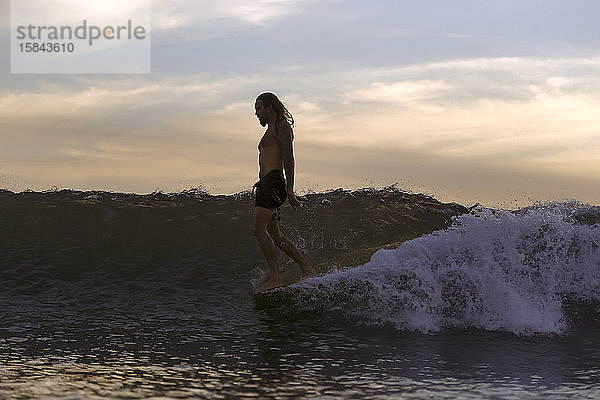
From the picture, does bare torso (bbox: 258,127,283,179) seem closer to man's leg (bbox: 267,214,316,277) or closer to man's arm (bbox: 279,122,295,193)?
man's arm (bbox: 279,122,295,193)

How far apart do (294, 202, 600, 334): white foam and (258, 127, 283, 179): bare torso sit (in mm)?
1263

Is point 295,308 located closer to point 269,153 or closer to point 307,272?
point 307,272

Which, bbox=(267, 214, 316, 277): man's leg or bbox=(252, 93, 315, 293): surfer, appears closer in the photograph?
bbox=(252, 93, 315, 293): surfer

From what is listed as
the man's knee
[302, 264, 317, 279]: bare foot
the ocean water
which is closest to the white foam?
the ocean water

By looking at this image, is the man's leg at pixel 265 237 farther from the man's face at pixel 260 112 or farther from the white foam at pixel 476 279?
the man's face at pixel 260 112

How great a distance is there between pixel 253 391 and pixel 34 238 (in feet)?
19.9

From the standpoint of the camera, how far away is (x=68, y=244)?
315 inches

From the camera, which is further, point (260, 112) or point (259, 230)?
point (260, 112)

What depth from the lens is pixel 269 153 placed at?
6379 millimetres

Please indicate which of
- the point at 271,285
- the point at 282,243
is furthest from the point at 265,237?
the point at 271,285

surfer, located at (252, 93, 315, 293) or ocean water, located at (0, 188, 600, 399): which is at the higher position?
surfer, located at (252, 93, 315, 293)

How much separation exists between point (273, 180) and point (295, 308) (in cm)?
138

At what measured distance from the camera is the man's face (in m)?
6.34

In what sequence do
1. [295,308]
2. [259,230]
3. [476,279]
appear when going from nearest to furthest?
[295,308] → [476,279] → [259,230]
